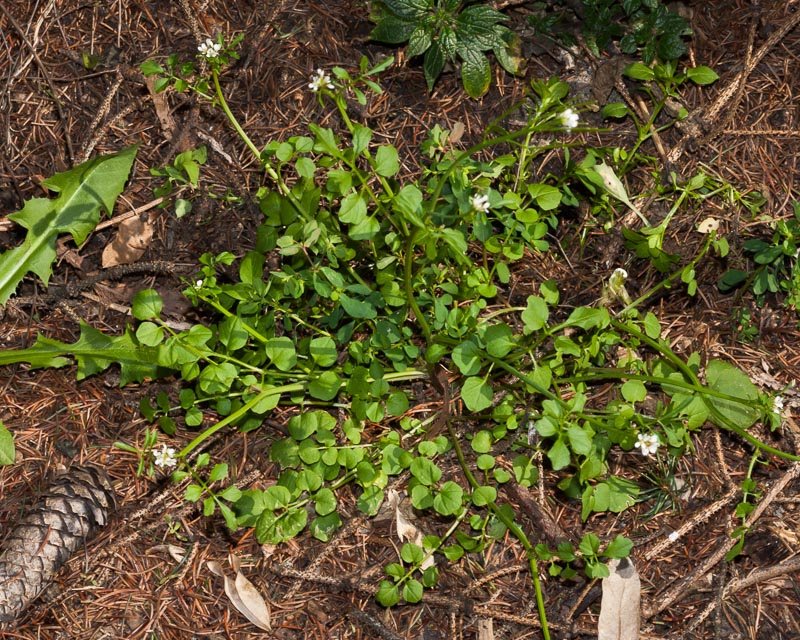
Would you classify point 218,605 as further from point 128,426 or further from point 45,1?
point 45,1

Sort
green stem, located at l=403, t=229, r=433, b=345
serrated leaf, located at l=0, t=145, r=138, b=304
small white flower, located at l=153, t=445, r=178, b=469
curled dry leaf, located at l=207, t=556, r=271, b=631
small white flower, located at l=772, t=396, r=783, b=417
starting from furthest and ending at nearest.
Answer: serrated leaf, located at l=0, t=145, r=138, b=304 < curled dry leaf, located at l=207, t=556, r=271, b=631 < small white flower, located at l=772, t=396, r=783, b=417 < small white flower, located at l=153, t=445, r=178, b=469 < green stem, located at l=403, t=229, r=433, b=345

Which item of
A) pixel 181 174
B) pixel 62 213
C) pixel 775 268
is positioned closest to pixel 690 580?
pixel 775 268

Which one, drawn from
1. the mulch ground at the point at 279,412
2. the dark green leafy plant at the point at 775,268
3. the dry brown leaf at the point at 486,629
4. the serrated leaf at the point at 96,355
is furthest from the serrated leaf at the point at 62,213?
the dark green leafy plant at the point at 775,268

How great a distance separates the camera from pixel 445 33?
2.91 m

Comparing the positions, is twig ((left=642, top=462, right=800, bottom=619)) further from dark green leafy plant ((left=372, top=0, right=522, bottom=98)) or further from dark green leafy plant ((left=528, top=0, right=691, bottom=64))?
dark green leafy plant ((left=372, top=0, right=522, bottom=98))

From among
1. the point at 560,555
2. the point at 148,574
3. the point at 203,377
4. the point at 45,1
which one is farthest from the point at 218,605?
the point at 45,1

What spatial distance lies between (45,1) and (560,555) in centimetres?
293

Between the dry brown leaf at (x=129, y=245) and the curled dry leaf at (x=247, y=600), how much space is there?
1.27 meters

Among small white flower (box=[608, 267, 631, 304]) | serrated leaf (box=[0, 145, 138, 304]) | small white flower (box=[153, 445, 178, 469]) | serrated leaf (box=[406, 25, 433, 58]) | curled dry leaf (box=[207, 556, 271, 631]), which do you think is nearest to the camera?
small white flower (box=[153, 445, 178, 469])

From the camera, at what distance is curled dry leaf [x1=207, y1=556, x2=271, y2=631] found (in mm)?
2510

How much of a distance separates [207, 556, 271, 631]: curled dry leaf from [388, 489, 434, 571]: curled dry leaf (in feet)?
1.70

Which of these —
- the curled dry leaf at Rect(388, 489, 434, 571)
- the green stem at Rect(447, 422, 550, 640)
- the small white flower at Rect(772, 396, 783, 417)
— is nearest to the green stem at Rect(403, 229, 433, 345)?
the green stem at Rect(447, 422, 550, 640)

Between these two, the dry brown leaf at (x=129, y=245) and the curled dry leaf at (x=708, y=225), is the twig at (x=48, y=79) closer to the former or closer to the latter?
the dry brown leaf at (x=129, y=245)

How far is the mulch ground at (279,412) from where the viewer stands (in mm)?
2525
